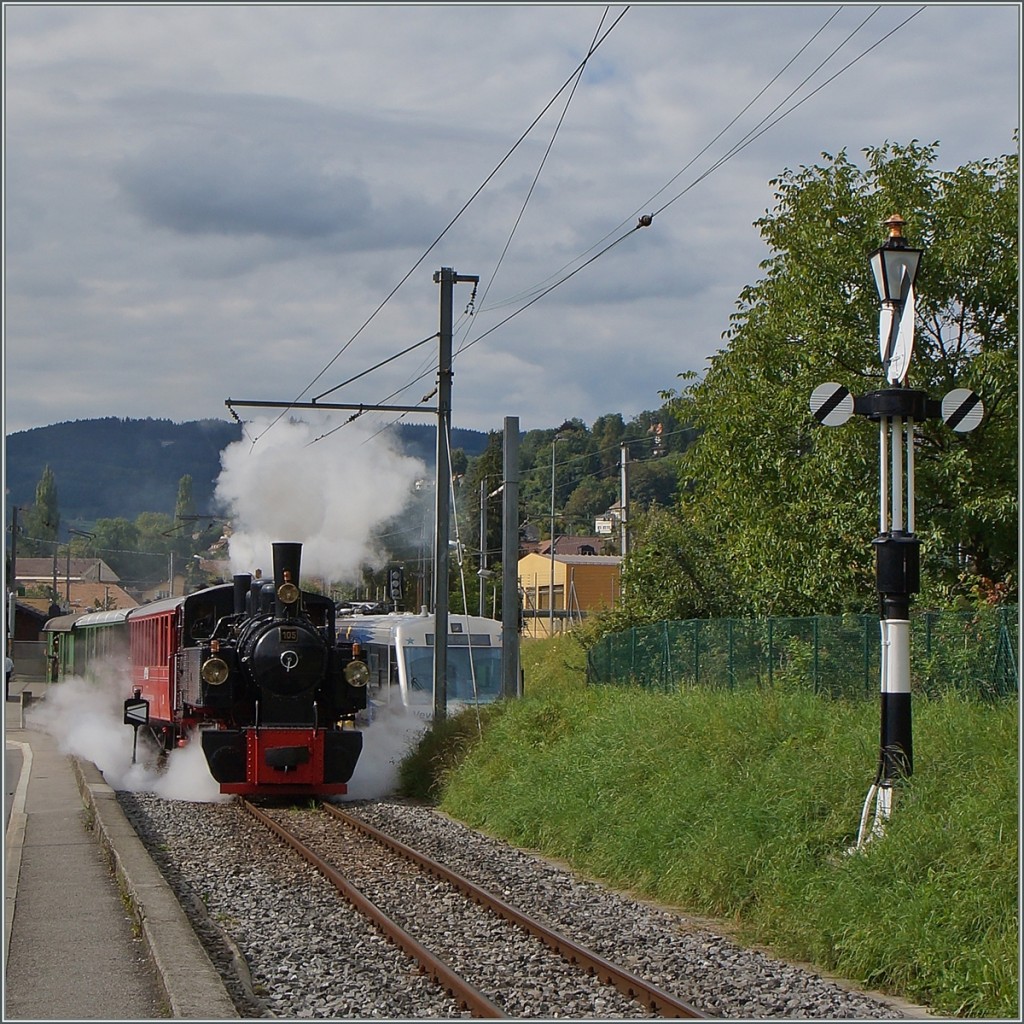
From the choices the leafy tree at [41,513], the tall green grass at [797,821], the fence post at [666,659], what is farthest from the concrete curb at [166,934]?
the leafy tree at [41,513]

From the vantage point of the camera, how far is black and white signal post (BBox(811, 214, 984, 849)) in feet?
32.1

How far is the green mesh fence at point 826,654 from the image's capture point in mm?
12766

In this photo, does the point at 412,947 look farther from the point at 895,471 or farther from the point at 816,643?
the point at 816,643

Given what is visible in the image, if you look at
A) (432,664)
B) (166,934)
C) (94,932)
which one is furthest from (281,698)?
(166,934)

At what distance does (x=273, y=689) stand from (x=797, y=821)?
8.91 metres

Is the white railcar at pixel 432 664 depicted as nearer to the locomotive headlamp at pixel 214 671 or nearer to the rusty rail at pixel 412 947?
the locomotive headlamp at pixel 214 671

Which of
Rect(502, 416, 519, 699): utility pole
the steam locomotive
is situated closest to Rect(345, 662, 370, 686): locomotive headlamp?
the steam locomotive

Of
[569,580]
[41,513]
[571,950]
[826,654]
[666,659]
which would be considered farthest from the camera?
[41,513]

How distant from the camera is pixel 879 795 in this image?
9742 millimetres

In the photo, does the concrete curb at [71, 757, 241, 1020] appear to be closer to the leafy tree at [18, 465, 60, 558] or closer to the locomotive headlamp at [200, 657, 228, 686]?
the locomotive headlamp at [200, 657, 228, 686]

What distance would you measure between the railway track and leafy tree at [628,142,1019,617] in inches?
279

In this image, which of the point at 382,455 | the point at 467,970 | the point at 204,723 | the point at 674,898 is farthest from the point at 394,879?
the point at 382,455

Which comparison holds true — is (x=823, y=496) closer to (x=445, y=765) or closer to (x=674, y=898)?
(x=445, y=765)

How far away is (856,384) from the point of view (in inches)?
679
